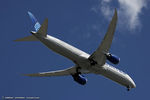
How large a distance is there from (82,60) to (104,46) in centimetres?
465

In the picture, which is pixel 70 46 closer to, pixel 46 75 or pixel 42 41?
pixel 42 41

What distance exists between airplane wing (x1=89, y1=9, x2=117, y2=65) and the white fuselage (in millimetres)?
1306

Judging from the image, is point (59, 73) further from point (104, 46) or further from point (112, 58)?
point (104, 46)

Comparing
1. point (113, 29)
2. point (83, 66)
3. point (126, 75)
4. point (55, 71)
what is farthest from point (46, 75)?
point (113, 29)

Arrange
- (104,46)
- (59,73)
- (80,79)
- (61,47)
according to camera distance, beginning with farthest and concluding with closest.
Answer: (59,73) → (80,79) → (61,47) → (104,46)

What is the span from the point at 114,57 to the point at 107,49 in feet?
7.17

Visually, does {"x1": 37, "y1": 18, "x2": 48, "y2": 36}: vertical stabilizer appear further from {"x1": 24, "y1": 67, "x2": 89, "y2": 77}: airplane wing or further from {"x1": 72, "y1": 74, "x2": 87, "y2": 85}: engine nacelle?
{"x1": 72, "y1": 74, "x2": 87, "y2": 85}: engine nacelle

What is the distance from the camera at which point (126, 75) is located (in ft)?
198

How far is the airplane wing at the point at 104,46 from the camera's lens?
48.4m

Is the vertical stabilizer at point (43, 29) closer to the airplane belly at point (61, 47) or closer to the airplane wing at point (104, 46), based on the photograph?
the airplane belly at point (61, 47)

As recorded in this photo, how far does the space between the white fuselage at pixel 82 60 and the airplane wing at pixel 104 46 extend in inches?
51.4

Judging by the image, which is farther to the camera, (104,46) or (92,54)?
(92,54)

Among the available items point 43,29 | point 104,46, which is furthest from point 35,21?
point 104,46

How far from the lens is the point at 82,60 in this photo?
55.2 metres
